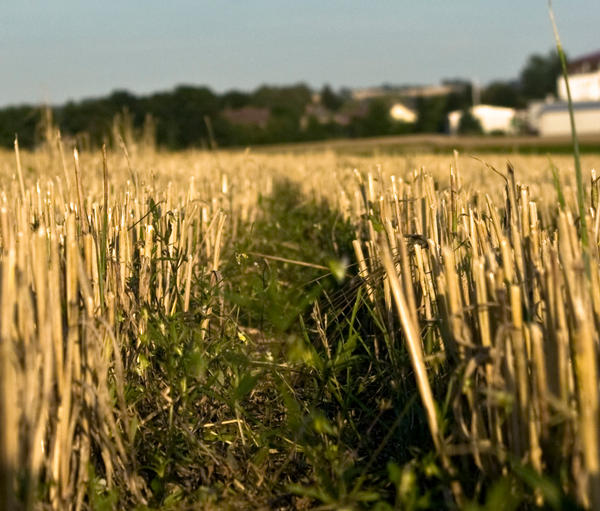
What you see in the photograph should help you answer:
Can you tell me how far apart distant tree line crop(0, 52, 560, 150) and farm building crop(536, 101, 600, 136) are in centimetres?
736

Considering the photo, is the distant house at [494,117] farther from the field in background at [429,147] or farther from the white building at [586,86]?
the field in background at [429,147]

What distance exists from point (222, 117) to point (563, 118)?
3868 centimetres

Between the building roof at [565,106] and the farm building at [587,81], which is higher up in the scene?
the farm building at [587,81]

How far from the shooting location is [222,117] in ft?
73.3

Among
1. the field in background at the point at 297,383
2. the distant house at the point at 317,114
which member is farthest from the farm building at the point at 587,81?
the field in background at the point at 297,383

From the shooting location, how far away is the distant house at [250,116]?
22900 mm

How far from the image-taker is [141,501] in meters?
2.09

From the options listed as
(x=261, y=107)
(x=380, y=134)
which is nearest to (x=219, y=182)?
(x=261, y=107)

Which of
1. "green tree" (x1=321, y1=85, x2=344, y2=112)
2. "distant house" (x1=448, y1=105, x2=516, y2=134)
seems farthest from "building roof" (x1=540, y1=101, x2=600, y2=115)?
"green tree" (x1=321, y1=85, x2=344, y2=112)

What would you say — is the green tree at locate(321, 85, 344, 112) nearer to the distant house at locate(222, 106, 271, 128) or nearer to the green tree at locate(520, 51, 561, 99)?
the distant house at locate(222, 106, 271, 128)

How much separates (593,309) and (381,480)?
27.1 inches

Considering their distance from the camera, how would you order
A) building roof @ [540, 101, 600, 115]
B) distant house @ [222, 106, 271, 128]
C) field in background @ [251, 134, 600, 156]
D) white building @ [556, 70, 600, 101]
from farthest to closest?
white building @ [556, 70, 600, 101], building roof @ [540, 101, 600, 115], distant house @ [222, 106, 271, 128], field in background @ [251, 134, 600, 156]

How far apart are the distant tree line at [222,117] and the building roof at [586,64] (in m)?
10.4

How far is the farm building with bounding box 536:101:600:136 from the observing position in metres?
55.9
